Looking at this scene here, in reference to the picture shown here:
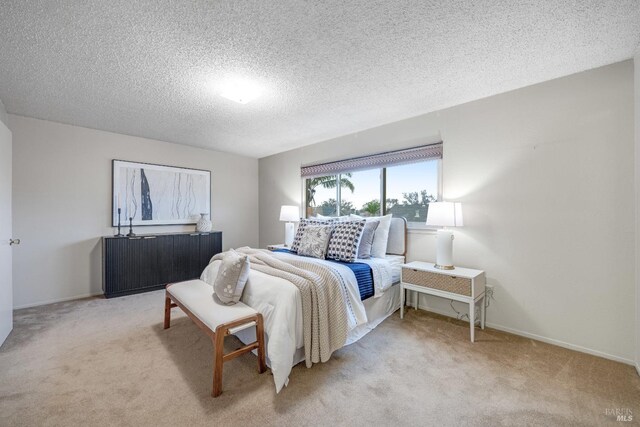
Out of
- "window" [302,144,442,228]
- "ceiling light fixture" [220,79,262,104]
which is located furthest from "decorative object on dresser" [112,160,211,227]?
"ceiling light fixture" [220,79,262,104]

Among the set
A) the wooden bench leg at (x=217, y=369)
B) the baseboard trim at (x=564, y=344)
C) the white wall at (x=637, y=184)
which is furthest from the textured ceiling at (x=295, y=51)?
the baseboard trim at (x=564, y=344)

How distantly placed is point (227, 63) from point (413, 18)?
4.53 feet

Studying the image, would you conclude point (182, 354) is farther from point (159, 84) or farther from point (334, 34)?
point (334, 34)

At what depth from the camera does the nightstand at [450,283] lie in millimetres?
2365

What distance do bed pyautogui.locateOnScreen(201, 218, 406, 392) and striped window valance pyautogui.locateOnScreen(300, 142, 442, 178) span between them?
2.52 ft

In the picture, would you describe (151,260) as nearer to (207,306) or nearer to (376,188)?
(207,306)

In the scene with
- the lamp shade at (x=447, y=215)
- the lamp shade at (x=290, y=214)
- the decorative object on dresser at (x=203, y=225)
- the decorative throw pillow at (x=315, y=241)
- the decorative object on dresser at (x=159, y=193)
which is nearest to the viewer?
the lamp shade at (x=447, y=215)

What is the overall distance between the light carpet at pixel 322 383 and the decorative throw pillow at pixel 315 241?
1026 millimetres

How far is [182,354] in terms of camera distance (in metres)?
2.15

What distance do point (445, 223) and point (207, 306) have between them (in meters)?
2.28

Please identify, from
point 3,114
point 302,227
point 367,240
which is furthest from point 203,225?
point 367,240

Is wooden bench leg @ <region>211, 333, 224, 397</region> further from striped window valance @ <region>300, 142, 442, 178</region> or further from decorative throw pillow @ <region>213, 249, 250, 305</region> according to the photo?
striped window valance @ <region>300, 142, 442, 178</region>

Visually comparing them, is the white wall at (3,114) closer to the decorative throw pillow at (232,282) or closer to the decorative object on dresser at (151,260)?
the decorative object on dresser at (151,260)

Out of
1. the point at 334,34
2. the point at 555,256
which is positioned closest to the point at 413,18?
the point at 334,34
